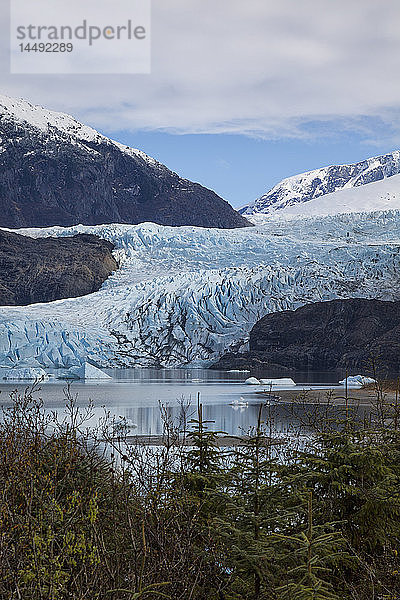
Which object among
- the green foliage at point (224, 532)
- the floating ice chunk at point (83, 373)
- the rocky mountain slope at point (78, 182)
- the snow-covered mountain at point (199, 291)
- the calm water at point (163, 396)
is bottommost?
the calm water at point (163, 396)

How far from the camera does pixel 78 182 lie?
117750mm

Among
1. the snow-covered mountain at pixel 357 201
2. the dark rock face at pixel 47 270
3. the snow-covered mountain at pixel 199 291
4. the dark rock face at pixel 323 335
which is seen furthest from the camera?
the snow-covered mountain at pixel 357 201

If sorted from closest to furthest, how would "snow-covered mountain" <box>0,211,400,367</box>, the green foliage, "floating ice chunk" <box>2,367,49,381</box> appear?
1. the green foliage
2. "floating ice chunk" <box>2,367,49,381</box>
3. "snow-covered mountain" <box>0,211,400,367</box>

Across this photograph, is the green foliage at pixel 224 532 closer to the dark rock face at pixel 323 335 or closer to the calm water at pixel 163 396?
the calm water at pixel 163 396

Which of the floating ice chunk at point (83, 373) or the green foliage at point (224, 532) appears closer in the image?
the green foliage at point (224, 532)

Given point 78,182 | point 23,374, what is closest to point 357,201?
point 78,182

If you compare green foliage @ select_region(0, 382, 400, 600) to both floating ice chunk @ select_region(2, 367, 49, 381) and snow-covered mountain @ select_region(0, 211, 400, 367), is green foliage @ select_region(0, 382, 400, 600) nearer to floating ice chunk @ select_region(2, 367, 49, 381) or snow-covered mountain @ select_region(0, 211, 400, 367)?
floating ice chunk @ select_region(2, 367, 49, 381)

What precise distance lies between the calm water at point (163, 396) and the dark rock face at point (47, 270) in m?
19.6

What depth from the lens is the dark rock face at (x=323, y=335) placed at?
150ft

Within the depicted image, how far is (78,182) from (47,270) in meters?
59.4

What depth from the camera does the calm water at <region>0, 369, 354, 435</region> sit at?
18.2 meters

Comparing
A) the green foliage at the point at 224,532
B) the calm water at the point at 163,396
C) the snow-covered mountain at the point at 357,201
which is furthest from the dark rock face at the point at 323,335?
the snow-covered mountain at the point at 357,201

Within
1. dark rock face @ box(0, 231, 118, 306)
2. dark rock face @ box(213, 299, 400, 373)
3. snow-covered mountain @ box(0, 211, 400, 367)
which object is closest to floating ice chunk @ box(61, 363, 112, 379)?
snow-covered mountain @ box(0, 211, 400, 367)

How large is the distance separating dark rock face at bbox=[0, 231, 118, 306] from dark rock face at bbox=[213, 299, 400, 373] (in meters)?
18.2
